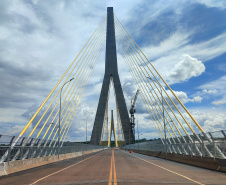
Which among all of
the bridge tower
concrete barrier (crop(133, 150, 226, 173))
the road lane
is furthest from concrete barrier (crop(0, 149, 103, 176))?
the bridge tower

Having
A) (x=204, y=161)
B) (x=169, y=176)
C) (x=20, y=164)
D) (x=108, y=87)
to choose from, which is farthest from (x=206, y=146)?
(x=108, y=87)

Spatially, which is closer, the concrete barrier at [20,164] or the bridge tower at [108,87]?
the concrete barrier at [20,164]

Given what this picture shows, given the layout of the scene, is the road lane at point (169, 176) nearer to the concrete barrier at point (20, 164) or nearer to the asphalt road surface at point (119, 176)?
the asphalt road surface at point (119, 176)

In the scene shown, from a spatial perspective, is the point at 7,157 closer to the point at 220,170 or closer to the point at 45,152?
the point at 45,152

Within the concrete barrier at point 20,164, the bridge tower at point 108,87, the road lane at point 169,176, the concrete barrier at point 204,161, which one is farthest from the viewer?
the bridge tower at point 108,87

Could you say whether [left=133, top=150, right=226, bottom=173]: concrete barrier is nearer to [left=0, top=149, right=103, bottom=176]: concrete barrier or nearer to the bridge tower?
[left=0, top=149, right=103, bottom=176]: concrete barrier

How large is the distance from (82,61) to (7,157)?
2686 cm

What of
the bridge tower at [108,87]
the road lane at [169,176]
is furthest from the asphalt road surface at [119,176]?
the bridge tower at [108,87]

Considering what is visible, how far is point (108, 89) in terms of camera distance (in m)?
69.9

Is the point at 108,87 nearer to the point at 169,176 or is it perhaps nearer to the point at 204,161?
the point at 204,161

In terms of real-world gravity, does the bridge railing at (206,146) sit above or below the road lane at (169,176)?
above

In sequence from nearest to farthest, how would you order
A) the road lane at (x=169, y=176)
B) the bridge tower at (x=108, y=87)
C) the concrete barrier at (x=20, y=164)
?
the road lane at (x=169, y=176)
the concrete barrier at (x=20, y=164)
the bridge tower at (x=108, y=87)

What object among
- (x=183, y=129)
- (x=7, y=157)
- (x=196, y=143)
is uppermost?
(x=183, y=129)

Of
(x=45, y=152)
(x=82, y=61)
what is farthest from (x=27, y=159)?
(x=82, y=61)
